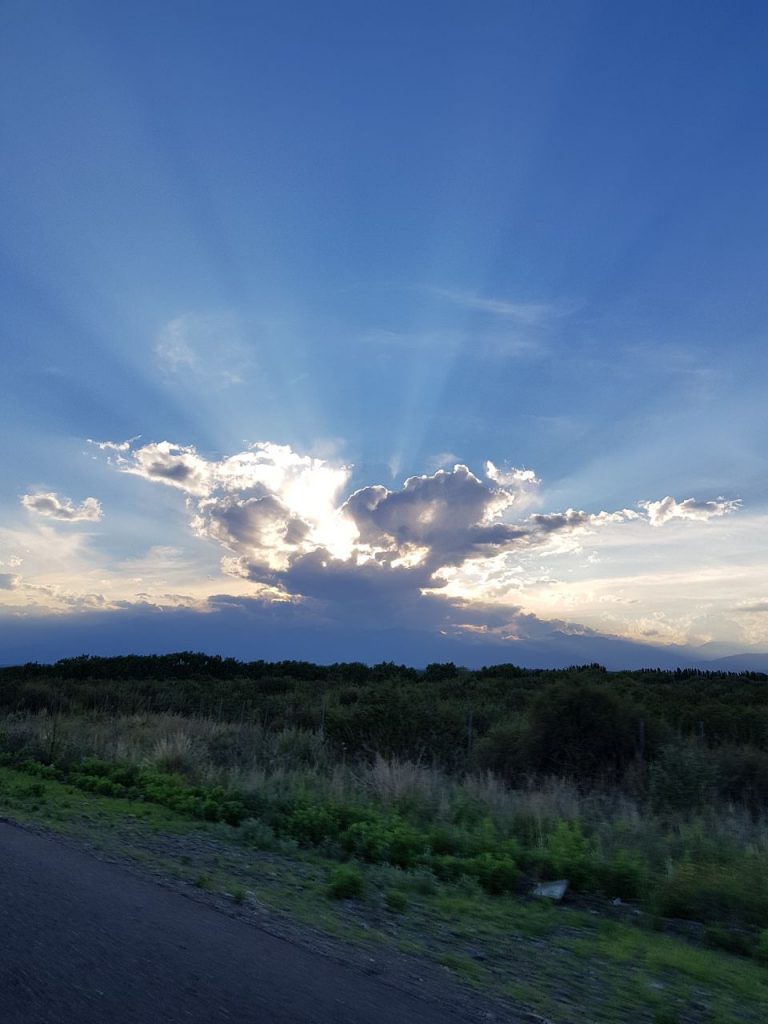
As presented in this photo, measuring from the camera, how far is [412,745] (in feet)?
80.0

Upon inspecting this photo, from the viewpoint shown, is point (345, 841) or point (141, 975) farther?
point (345, 841)

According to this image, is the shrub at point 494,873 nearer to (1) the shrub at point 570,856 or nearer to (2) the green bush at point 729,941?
(1) the shrub at point 570,856

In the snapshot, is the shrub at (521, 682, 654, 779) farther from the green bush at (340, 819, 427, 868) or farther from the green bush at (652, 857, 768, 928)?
the green bush at (652, 857, 768, 928)

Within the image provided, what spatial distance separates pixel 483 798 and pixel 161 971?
873 cm

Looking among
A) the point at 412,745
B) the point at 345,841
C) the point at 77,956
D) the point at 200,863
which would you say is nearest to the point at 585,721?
the point at 412,745

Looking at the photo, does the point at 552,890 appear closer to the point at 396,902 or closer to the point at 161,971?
the point at 396,902

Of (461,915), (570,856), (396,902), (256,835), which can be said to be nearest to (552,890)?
(570,856)

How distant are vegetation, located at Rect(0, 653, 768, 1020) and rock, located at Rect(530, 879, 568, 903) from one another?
9.8 inches

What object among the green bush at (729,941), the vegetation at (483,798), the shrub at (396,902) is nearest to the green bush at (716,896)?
the vegetation at (483,798)

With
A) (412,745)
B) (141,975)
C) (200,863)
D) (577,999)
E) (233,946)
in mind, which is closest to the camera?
(141,975)

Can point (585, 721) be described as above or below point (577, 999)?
above

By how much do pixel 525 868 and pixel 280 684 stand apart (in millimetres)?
45810

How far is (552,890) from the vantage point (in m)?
8.91

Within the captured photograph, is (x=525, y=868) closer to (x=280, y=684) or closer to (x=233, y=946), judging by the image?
(x=233, y=946)
